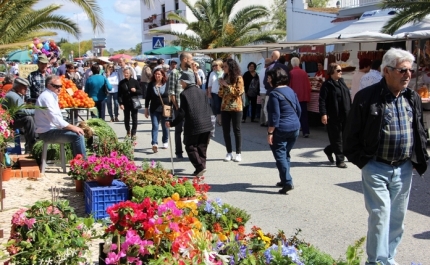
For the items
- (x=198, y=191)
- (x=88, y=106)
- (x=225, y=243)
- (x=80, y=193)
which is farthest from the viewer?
(x=88, y=106)

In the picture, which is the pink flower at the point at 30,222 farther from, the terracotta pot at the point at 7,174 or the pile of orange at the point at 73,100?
the pile of orange at the point at 73,100

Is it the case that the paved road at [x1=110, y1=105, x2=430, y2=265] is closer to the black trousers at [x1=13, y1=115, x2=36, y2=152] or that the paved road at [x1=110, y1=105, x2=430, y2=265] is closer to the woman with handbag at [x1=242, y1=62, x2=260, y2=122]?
the black trousers at [x1=13, y1=115, x2=36, y2=152]

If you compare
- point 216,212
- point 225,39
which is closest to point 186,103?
point 216,212

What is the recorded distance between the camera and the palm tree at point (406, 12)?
14.2 meters

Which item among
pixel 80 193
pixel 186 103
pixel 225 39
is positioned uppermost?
pixel 225 39

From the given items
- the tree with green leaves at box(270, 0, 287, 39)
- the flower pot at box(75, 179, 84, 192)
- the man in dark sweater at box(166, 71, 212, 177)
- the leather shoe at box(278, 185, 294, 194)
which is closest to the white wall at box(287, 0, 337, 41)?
the tree with green leaves at box(270, 0, 287, 39)

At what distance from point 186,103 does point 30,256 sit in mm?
4956

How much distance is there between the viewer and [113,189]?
668 centimetres

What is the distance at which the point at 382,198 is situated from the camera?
14.3 ft

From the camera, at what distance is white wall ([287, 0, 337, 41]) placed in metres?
28.7

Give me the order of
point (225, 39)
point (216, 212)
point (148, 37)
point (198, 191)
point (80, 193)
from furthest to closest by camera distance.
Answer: point (148, 37), point (225, 39), point (80, 193), point (198, 191), point (216, 212)

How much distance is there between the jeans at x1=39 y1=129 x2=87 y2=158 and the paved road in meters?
1.71

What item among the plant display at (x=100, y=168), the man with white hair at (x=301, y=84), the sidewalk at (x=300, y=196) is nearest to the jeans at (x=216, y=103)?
the man with white hair at (x=301, y=84)

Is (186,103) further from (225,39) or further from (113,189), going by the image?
(225,39)
